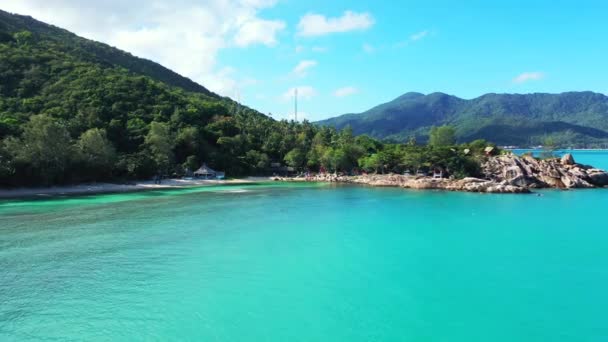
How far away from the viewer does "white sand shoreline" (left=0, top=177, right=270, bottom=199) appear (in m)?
37.8

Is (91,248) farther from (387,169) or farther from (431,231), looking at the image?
(387,169)

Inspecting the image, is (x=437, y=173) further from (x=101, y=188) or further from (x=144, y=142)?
(x=101, y=188)

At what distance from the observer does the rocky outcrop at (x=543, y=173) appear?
1784 inches

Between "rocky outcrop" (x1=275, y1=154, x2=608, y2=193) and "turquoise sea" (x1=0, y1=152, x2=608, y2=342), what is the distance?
15480mm

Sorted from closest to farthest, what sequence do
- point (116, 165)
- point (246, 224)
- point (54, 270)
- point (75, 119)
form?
point (54, 270) < point (246, 224) < point (116, 165) < point (75, 119)

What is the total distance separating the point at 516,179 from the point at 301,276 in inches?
1587

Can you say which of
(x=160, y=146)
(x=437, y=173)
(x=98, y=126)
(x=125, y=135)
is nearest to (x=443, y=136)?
(x=437, y=173)

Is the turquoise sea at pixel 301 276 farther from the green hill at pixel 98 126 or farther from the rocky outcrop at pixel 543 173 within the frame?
the rocky outcrop at pixel 543 173

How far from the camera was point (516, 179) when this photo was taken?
45062 millimetres

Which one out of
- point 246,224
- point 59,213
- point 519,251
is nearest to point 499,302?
point 519,251

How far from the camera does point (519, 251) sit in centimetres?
1802

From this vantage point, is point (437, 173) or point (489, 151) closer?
point (437, 173)

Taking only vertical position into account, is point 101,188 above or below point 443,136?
below

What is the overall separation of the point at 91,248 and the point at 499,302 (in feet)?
58.3
